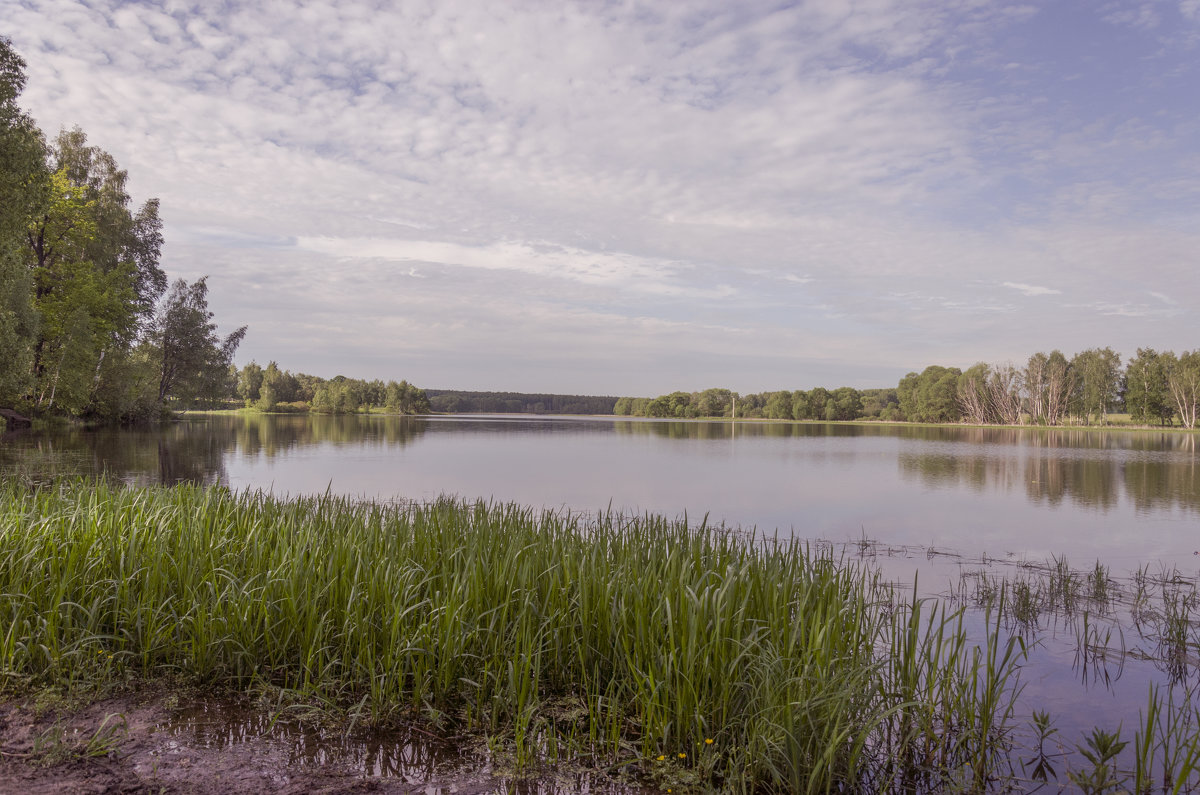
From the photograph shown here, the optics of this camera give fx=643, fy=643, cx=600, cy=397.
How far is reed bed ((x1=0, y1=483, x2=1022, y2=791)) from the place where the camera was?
3627 mm

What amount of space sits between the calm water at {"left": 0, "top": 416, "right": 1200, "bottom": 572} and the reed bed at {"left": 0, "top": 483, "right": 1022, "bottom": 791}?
637cm

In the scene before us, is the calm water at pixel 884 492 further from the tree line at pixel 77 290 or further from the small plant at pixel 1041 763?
the tree line at pixel 77 290

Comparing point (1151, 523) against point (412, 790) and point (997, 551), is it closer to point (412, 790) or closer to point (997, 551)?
point (997, 551)

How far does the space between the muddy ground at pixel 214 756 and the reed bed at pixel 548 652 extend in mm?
198

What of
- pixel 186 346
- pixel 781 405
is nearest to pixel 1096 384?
pixel 781 405

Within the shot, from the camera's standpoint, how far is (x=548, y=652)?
4.43 m

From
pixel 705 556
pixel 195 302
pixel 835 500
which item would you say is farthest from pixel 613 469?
pixel 195 302

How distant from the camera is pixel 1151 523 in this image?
15414 millimetres

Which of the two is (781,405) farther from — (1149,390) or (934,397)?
(1149,390)

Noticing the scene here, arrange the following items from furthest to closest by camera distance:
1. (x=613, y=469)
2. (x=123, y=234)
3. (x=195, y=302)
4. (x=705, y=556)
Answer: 1. (x=195, y=302)
2. (x=123, y=234)
3. (x=613, y=469)
4. (x=705, y=556)

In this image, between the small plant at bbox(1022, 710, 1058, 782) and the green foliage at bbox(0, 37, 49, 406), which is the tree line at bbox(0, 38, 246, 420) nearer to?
the green foliage at bbox(0, 37, 49, 406)

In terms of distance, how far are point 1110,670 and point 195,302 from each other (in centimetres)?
6331

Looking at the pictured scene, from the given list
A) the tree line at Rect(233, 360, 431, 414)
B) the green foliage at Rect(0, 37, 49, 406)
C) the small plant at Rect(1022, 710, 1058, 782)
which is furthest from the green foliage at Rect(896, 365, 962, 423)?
the small plant at Rect(1022, 710, 1058, 782)

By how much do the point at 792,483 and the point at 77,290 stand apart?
38.6m
